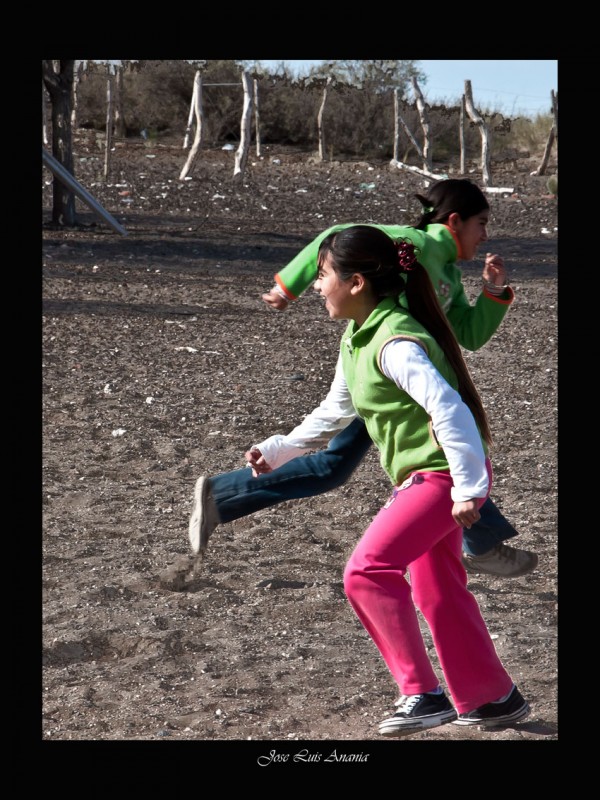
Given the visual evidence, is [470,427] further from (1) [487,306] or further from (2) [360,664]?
(2) [360,664]

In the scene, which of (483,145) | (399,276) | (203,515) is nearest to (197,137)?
(483,145)

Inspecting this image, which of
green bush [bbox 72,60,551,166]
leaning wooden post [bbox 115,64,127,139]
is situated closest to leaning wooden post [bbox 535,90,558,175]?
green bush [bbox 72,60,551,166]

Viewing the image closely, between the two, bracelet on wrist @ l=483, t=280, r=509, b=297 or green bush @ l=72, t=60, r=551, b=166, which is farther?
green bush @ l=72, t=60, r=551, b=166

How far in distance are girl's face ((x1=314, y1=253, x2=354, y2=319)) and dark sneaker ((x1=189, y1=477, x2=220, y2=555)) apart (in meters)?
1.07

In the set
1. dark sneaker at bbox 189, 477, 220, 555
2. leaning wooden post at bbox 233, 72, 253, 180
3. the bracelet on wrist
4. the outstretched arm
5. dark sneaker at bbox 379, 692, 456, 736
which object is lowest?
dark sneaker at bbox 379, 692, 456, 736

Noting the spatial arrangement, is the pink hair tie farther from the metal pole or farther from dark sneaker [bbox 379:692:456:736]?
the metal pole

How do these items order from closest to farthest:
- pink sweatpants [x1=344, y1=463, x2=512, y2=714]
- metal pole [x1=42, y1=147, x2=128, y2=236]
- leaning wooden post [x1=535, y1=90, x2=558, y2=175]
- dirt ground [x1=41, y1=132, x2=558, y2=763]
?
1. pink sweatpants [x1=344, y1=463, x2=512, y2=714]
2. dirt ground [x1=41, y1=132, x2=558, y2=763]
3. metal pole [x1=42, y1=147, x2=128, y2=236]
4. leaning wooden post [x1=535, y1=90, x2=558, y2=175]

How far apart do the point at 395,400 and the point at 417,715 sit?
0.90 m

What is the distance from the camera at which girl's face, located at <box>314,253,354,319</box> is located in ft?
11.1

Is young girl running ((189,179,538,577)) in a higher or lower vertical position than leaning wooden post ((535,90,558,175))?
lower

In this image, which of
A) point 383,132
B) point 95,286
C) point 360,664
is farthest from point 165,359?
point 383,132

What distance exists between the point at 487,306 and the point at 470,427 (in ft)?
3.53

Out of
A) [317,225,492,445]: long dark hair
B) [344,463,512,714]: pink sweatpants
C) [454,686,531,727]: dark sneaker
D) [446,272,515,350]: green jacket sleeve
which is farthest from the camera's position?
[446,272,515,350]: green jacket sleeve

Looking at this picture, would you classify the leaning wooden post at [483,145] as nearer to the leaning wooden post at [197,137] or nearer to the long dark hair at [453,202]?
the leaning wooden post at [197,137]
